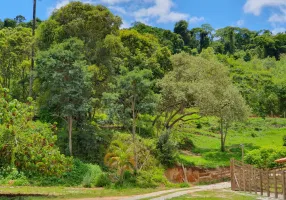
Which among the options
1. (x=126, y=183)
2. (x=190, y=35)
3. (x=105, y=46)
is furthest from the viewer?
(x=190, y=35)

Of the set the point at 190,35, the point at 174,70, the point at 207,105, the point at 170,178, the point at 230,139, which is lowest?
the point at 170,178

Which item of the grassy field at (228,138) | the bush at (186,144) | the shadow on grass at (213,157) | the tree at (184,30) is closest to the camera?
the shadow on grass at (213,157)

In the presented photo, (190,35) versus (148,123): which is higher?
(190,35)

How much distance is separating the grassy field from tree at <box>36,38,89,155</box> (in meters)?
10.7

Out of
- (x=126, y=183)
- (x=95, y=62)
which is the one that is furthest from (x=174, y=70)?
(x=126, y=183)

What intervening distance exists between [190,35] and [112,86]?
253ft

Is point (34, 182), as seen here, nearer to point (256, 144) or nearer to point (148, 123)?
point (148, 123)

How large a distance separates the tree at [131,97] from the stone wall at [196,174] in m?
4.80

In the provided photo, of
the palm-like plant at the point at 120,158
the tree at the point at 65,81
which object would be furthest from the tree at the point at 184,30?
the palm-like plant at the point at 120,158

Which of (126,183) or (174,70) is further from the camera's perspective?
(174,70)

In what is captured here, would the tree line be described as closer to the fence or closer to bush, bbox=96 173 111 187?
bush, bbox=96 173 111 187

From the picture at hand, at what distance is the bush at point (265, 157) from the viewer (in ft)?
102

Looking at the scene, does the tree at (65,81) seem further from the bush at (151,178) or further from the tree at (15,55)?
the tree at (15,55)

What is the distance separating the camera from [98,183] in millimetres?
26234
